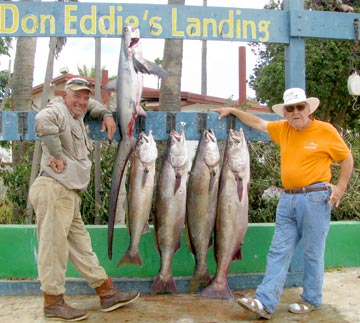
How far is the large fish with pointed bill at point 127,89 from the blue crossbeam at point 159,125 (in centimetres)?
30

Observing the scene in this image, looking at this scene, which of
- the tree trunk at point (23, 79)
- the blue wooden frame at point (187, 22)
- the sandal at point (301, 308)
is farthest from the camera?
the tree trunk at point (23, 79)

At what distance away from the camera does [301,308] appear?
4711 mm

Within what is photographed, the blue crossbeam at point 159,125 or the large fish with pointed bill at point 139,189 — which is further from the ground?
the blue crossbeam at point 159,125

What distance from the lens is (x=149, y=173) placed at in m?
4.93

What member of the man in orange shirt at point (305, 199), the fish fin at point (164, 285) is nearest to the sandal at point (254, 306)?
the man in orange shirt at point (305, 199)

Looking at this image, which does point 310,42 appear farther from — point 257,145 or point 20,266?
point 20,266

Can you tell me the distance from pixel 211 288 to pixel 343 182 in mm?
1505

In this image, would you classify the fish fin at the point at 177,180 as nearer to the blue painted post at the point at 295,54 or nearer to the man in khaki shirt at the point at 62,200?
the man in khaki shirt at the point at 62,200

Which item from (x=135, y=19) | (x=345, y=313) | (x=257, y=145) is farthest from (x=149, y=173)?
(x=257, y=145)

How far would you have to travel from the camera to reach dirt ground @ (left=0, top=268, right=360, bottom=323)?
458cm

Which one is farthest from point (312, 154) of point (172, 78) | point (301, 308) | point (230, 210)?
point (172, 78)

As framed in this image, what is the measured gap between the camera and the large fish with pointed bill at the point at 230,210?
197 inches

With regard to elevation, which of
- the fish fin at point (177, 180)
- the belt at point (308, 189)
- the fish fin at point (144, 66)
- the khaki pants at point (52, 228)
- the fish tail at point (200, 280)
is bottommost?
the fish tail at point (200, 280)

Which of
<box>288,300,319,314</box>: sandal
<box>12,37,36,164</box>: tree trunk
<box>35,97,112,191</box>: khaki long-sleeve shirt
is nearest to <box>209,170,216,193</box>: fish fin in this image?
<box>35,97,112,191</box>: khaki long-sleeve shirt
